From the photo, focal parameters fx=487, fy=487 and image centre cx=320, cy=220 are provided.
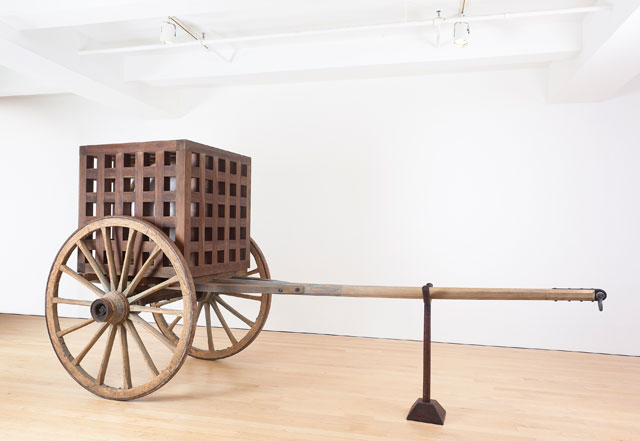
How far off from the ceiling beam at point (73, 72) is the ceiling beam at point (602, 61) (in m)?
3.49

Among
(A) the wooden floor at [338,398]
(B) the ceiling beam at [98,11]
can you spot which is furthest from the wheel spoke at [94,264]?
(B) the ceiling beam at [98,11]

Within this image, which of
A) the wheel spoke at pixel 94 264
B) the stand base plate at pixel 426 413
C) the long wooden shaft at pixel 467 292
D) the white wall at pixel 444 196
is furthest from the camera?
the white wall at pixel 444 196

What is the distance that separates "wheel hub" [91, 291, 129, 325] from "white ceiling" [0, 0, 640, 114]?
1650 millimetres

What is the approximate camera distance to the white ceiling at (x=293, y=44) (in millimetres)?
2885

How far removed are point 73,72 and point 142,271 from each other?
199cm

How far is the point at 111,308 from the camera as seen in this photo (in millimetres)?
2605

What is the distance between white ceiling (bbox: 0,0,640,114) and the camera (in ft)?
9.46

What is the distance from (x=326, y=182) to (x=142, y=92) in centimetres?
185

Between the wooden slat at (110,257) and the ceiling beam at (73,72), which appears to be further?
the ceiling beam at (73,72)

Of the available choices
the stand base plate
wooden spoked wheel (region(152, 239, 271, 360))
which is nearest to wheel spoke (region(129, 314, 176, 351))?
wooden spoked wheel (region(152, 239, 271, 360))

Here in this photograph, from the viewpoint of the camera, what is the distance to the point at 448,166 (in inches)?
168

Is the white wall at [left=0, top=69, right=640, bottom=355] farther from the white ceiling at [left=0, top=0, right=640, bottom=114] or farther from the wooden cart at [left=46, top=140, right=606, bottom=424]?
A: the wooden cart at [left=46, top=140, right=606, bottom=424]

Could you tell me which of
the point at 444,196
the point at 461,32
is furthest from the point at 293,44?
the point at 444,196

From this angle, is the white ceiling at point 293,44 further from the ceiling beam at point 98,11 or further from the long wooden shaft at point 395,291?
the long wooden shaft at point 395,291
